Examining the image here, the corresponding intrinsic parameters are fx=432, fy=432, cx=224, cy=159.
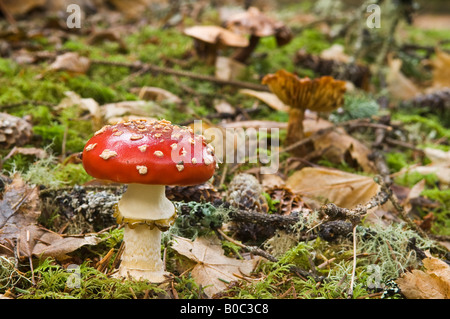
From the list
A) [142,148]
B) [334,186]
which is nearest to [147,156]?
[142,148]

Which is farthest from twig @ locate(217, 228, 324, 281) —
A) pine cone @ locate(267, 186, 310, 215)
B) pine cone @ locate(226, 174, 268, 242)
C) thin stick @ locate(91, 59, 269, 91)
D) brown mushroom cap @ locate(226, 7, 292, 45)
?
brown mushroom cap @ locate(226, 7, 292, 45)

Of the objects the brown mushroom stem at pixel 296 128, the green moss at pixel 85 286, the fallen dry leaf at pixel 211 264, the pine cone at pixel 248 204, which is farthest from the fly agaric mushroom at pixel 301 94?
the green moss at pixel 85 286

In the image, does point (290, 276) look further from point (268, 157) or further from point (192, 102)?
point (192, 102)

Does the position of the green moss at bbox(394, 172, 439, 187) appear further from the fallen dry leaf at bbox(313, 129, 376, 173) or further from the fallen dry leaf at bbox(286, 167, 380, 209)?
the fallen dry leaf at bbox(286, 167, 380, 209)

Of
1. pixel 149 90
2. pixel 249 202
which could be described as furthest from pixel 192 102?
pixel 249 202

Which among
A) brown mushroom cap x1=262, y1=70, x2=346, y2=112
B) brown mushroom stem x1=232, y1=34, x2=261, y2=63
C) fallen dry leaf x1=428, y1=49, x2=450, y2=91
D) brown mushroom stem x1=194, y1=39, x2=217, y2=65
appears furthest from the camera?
fallen dry leaf x1=428, y1=49, x2=450, y2=91

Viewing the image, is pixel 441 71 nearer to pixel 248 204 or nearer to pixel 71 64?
pixel 248 204
